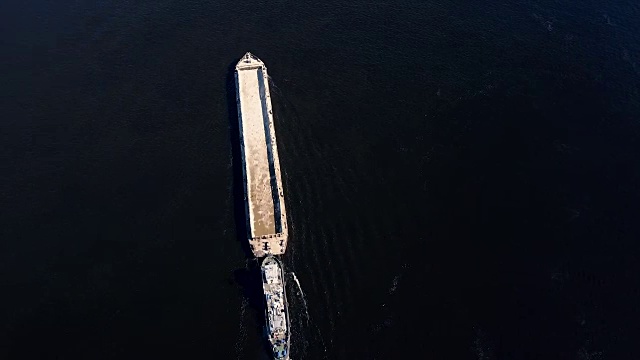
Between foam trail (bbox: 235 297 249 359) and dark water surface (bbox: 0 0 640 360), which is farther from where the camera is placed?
dark water surface (bbox: 0 0 640 360)

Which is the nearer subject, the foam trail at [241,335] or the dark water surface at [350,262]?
the foam trail at [241,335]

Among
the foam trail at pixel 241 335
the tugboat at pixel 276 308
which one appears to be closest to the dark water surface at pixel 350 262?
the foam trail at pixel 241 335

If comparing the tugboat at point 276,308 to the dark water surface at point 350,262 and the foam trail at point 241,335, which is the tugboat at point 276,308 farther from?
the foam trail at point 241,335

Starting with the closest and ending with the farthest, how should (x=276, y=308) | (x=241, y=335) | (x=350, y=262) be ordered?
(x=241, y=335) < (x=276, y=308) < (x=350, y=262)

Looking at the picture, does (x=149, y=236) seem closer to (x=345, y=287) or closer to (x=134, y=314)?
(x=134, y=314)

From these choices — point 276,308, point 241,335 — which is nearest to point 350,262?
point 276,308

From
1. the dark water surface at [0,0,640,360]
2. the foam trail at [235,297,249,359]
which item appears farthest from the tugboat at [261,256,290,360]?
the foam trail at [235,297,249,359]

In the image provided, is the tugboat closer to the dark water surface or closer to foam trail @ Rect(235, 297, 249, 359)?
the dark water surface

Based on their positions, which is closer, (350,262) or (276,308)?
(276,308)

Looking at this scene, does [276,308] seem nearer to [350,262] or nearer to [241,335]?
[241,335]
